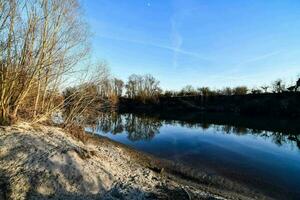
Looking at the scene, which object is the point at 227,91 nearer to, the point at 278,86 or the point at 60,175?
the point at 278,86

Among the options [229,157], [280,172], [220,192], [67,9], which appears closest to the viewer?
[220,192]

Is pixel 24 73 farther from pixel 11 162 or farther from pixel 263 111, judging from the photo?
pixel 263 111

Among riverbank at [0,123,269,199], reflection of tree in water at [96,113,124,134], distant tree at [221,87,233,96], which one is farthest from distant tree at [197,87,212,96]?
riverbank at [0,123,269,199]

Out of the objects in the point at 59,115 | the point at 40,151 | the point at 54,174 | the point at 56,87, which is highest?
the point at 56,87

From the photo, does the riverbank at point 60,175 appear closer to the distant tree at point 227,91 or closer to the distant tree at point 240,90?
the distant tree at point 240,90

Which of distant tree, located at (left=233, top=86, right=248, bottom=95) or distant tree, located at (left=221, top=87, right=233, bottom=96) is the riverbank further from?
distant tree, located at (left=221, top=87, right=233, bottom=96)

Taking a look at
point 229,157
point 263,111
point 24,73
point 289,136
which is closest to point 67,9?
point 24,73

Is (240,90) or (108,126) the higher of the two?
(240,90)

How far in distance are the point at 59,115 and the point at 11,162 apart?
6243 mm

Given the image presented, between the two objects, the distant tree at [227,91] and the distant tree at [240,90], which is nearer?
the distant tree at [240,90]

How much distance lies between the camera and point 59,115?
39.1 ft

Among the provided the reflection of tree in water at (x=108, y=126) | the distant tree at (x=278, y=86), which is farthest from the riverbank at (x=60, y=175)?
the distant tree at (x=278, y=86)

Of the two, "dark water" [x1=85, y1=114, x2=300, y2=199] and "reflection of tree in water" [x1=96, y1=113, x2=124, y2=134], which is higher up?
"reflection of tree in water" [x1=96, y1=113, x2=124, y2=134]

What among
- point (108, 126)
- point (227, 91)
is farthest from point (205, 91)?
point (108, 126)
